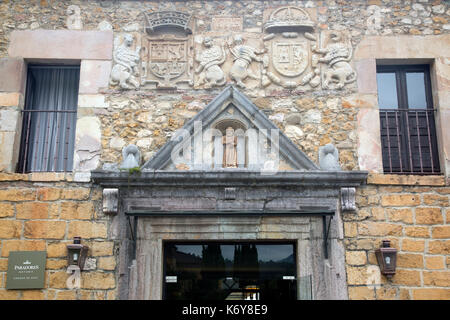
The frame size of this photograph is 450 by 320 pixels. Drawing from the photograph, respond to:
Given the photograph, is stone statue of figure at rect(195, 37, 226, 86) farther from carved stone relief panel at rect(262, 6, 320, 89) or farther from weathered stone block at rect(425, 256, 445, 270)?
weathered stone block at rect(425, 256, 445, 270)

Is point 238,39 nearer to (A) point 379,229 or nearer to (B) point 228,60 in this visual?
(B) point 228,60

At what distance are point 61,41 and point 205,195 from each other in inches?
103

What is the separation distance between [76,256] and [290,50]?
135 inches

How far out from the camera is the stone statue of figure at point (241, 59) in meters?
6.16

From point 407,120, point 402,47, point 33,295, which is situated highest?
point 402,47

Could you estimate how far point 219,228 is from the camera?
5.64 m

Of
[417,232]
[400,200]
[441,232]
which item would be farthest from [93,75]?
[441,232]

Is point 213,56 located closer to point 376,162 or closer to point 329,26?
point 329,26

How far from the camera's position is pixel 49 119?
6.27 m

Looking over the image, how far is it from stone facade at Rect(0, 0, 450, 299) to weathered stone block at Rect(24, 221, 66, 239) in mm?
11

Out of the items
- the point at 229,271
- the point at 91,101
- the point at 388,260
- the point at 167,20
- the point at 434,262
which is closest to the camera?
the point at 388,260

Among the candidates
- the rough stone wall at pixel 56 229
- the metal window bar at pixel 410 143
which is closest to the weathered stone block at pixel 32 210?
the rough stone wall at pixel 56 229

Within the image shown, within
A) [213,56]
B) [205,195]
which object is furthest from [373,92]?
[205,195]

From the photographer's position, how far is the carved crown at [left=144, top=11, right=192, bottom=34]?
6.31m
